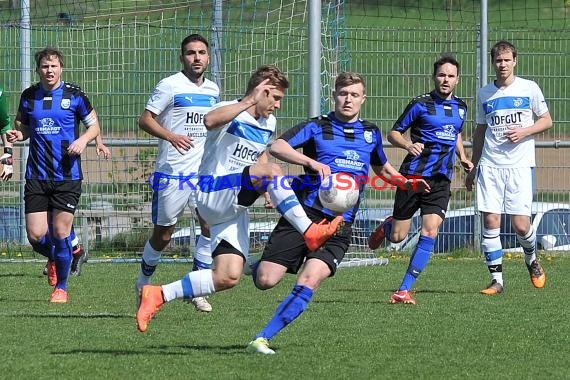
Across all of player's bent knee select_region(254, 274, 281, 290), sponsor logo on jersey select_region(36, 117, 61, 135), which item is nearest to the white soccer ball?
player's bent knee select_region(254, 274, 281, 290)

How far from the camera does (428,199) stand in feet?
35.3

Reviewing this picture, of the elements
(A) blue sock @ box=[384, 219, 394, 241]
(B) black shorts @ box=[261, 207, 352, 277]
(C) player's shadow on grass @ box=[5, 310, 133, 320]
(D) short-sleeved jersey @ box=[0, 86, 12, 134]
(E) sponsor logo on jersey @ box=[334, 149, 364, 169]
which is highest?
(D) short-sleeved jersey @ box=[0, 86, 12, 134]

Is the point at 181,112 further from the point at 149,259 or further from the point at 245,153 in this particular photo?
the point at 245,153

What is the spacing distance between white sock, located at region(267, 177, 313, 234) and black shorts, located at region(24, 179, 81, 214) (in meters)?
3.62

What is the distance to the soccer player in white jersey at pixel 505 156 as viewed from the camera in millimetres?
11211

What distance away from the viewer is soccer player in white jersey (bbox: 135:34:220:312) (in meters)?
9.70

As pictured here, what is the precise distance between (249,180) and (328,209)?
2.03 feet

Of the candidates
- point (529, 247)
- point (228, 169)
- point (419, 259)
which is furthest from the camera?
point (529, 247)

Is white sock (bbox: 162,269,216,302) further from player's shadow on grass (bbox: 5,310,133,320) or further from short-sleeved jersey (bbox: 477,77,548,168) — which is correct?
short-sleeved jersey (bbox: 477,77,548,168)

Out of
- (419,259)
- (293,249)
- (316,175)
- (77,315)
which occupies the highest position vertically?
(316,175)

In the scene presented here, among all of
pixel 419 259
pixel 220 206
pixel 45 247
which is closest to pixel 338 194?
pixel 220 206

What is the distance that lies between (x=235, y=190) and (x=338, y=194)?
0.66 meters

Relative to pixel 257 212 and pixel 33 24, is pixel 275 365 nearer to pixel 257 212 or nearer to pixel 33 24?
pixel 257 212

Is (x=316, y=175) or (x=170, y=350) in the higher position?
(x=316, y=175)
